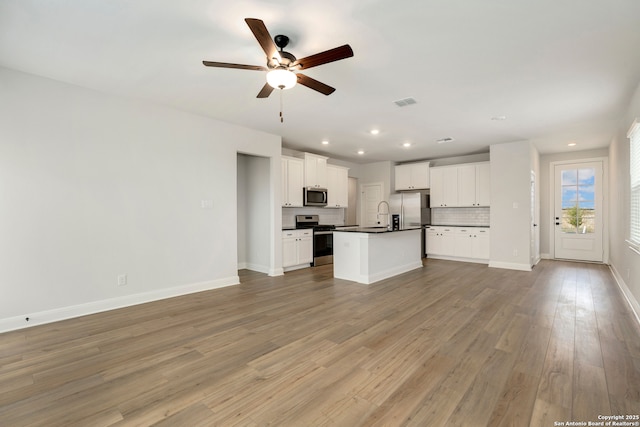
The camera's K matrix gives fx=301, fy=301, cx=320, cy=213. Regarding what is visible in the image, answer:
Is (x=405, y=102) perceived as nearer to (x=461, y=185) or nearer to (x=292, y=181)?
(x=292, y=181)

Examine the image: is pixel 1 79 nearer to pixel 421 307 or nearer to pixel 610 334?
pixel 421 307

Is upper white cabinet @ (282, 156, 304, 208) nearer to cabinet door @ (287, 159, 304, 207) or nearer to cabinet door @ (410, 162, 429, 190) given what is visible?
cabinet door @ (287, 159, 304, 207)

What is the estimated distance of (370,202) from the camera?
8789mm

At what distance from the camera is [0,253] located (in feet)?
9.96

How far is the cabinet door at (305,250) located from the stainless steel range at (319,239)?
0.37 ft

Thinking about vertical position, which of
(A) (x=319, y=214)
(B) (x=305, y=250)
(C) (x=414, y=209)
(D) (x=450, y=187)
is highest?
(D) (x=450, y=187)

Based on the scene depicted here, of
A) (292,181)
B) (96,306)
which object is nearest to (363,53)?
(292,181)

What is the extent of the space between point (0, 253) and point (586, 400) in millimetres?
5078

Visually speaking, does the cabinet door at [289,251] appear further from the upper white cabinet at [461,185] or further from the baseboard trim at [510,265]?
the baseboard trim at [510,265]

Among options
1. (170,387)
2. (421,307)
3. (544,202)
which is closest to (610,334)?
(421,307)

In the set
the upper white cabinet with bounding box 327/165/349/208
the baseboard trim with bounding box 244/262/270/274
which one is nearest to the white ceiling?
the upper white cabinet with bounding box 327/165/349/208

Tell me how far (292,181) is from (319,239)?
1.44m

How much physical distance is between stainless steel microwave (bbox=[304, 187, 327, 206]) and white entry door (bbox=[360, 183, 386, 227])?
2099 millimetres

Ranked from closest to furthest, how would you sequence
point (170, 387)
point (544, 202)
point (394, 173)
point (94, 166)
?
point (170, 387) → point (94, 166) → point (544, 202) → point (394, 173)
